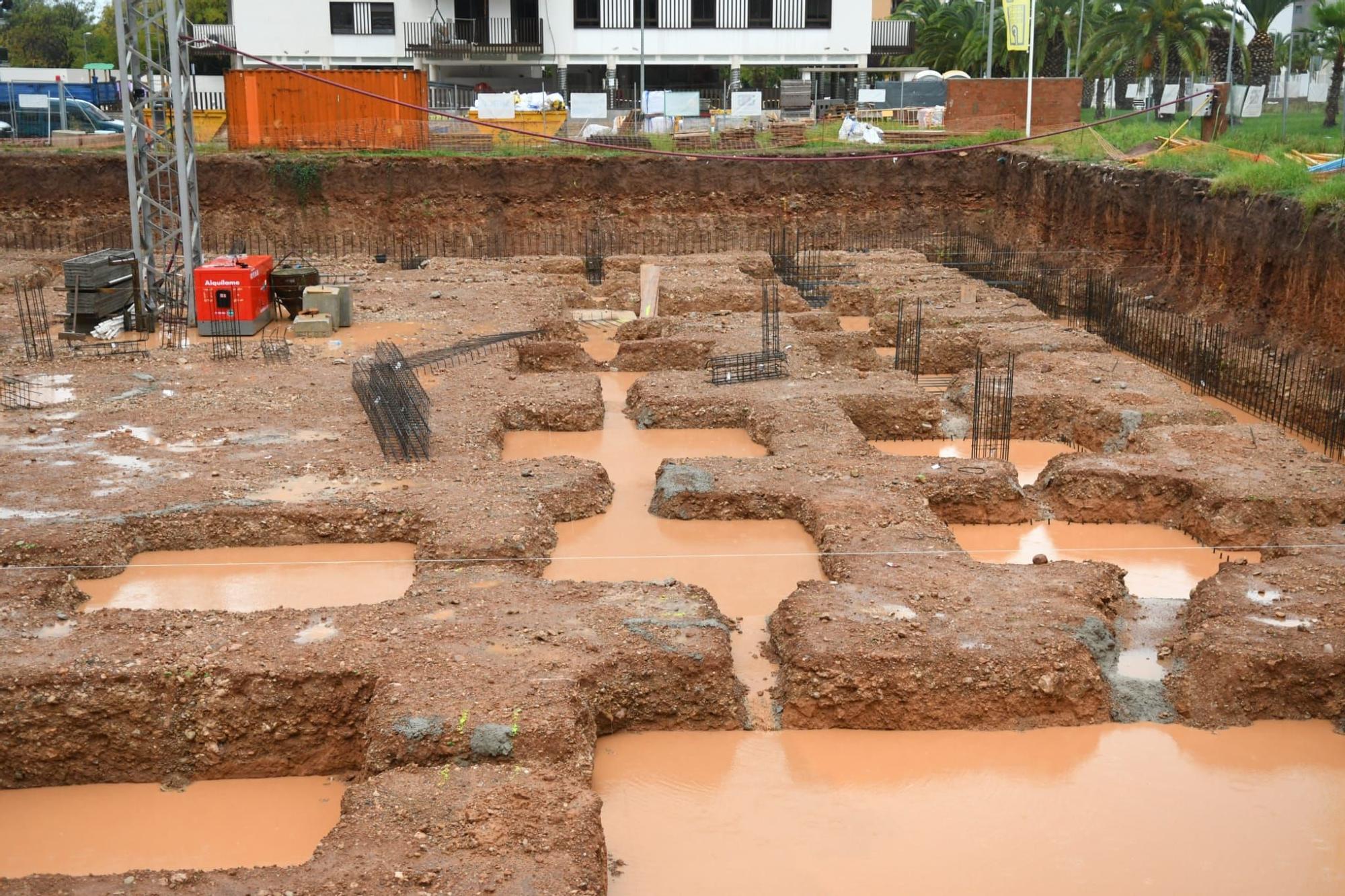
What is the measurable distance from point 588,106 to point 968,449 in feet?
85.4

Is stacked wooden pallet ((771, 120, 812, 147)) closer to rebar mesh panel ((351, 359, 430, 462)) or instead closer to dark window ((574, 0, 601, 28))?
dark window ((574, 0, 601, 28))

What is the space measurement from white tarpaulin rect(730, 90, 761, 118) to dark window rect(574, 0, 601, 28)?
6.05m

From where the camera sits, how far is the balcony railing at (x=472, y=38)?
42.4m

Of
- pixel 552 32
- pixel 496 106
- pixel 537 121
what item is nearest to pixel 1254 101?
pixel 537 121

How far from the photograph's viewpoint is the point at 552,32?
140ft

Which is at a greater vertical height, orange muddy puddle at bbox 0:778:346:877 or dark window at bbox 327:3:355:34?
dark window at bbox 327:3:355:34

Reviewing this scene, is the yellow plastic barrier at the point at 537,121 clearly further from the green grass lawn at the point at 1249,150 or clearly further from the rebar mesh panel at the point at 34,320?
the rebar mesh panel at the point at 34,320

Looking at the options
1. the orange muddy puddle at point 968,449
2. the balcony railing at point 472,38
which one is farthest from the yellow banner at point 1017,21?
the balcony railing at point 472,38

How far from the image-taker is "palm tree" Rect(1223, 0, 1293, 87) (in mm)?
32125

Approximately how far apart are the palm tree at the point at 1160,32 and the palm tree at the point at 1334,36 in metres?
3.25

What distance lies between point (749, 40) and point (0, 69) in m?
25.6

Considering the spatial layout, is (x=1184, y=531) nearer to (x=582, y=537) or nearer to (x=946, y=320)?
(x=582, y=537)

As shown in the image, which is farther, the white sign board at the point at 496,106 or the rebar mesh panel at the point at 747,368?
the white sign board at the point at 496,106

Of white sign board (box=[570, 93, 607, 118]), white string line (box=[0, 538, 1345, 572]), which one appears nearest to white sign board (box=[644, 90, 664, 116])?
white sign board (box=[570, 93, 607, 118])
